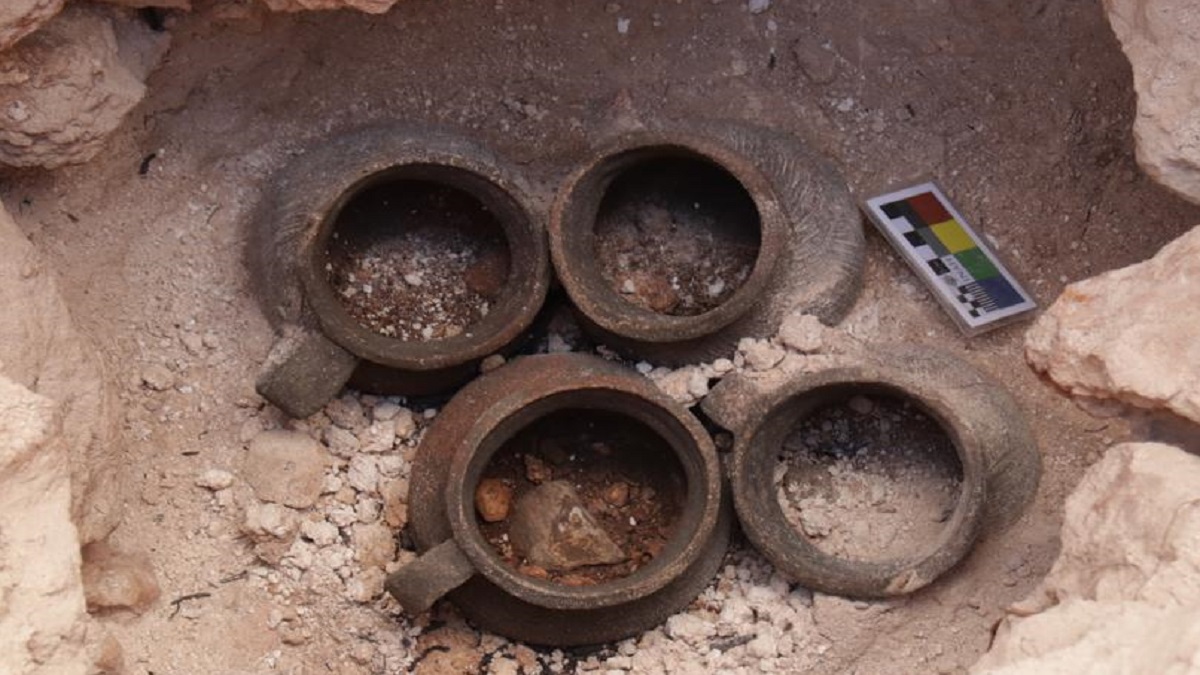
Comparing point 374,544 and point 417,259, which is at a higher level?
point 417,259

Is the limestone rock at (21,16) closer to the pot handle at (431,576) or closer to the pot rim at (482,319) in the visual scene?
the pot rim at (482,319)

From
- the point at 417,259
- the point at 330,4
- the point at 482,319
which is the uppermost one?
the point at 330,4

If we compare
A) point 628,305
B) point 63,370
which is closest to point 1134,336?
point 628,305

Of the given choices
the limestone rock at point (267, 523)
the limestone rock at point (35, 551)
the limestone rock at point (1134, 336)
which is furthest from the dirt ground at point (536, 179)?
the limestone rock at point (35, 551)

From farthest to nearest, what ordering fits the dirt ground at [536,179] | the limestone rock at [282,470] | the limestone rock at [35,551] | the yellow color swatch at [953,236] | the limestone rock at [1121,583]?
1. the yellow color swatch at [953,236]
2. the limestone rock at [282,470]
3. the dirt ground at [536,179]
4. the limestone rock at [35,551]
5. the limestone rock at [1121,583]

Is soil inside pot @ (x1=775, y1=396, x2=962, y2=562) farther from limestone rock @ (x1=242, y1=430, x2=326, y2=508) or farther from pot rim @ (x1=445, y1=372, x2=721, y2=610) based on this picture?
limestone rock @ (x1=242, y1=430, x2=326, y2=508)

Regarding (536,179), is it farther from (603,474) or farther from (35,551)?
(35,551)

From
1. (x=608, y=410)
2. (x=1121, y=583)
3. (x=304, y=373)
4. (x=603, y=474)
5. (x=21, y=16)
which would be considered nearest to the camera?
(x=1121, y=583)
